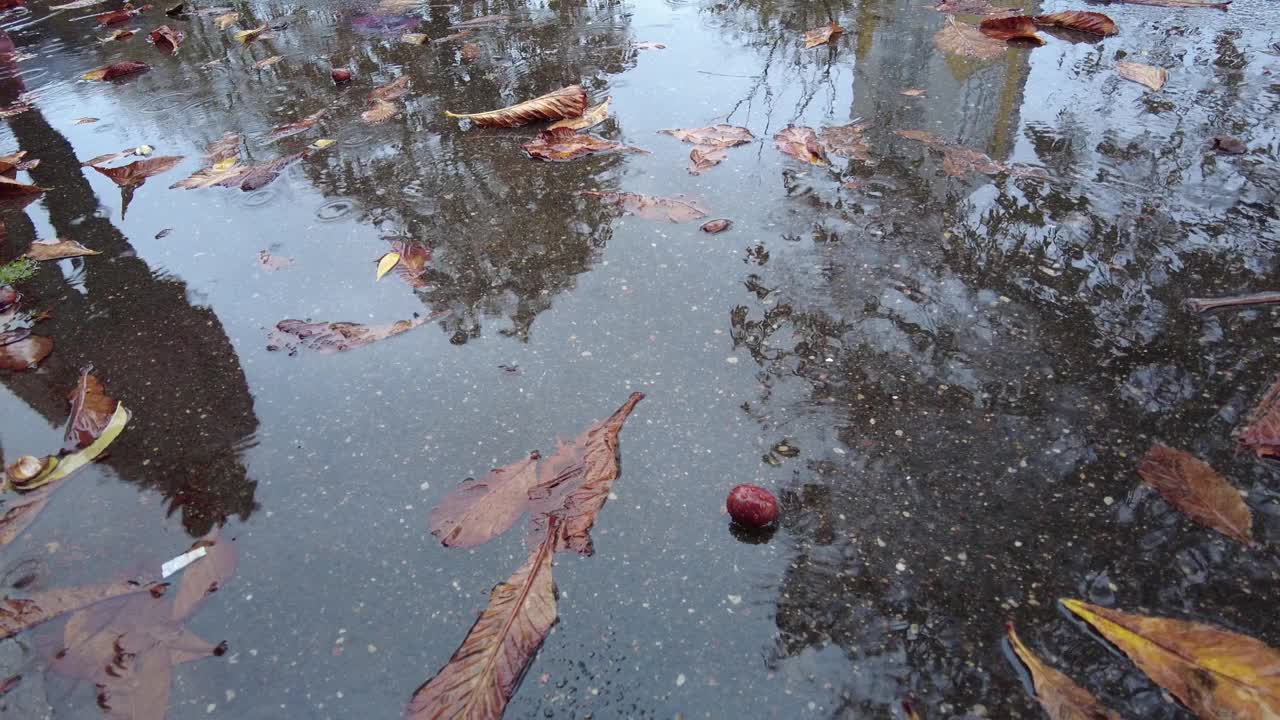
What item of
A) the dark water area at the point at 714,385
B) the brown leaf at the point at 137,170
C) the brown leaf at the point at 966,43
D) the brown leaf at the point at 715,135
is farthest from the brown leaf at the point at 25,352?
the brown leaf at the point at 966,43

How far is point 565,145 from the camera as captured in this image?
3.16 meters

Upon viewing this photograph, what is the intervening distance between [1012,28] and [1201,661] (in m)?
3.68

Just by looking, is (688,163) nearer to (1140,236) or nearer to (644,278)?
(644,278)

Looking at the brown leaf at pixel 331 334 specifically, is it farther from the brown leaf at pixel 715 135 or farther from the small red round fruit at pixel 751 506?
the brown leaf at pixel 715 135

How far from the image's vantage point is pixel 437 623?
57.2 inches

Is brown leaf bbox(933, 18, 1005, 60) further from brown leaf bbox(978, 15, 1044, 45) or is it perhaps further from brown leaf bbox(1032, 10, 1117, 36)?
brown leaf bbox(1032, 10, 1117, 36)

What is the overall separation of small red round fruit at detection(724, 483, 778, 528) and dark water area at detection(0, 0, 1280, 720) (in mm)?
44

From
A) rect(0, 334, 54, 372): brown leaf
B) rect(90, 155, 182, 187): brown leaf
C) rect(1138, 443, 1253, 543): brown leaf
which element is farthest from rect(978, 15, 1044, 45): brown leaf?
rect(0, 334, 54, 372): brown leaf

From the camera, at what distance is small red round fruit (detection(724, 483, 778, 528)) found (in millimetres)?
1539

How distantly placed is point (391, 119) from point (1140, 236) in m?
3.26

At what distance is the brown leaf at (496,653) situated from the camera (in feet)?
4.33

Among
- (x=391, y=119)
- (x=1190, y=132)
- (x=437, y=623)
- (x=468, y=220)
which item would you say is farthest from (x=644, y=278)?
(x=1190, y=132)

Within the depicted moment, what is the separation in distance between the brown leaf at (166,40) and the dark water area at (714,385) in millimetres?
2023

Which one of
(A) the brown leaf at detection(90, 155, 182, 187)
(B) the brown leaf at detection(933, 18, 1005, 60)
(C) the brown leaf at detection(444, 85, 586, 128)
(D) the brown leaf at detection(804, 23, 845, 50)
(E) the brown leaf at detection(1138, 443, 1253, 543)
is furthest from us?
(D) the brown leaf at detection(804, 23, 845, 50)
